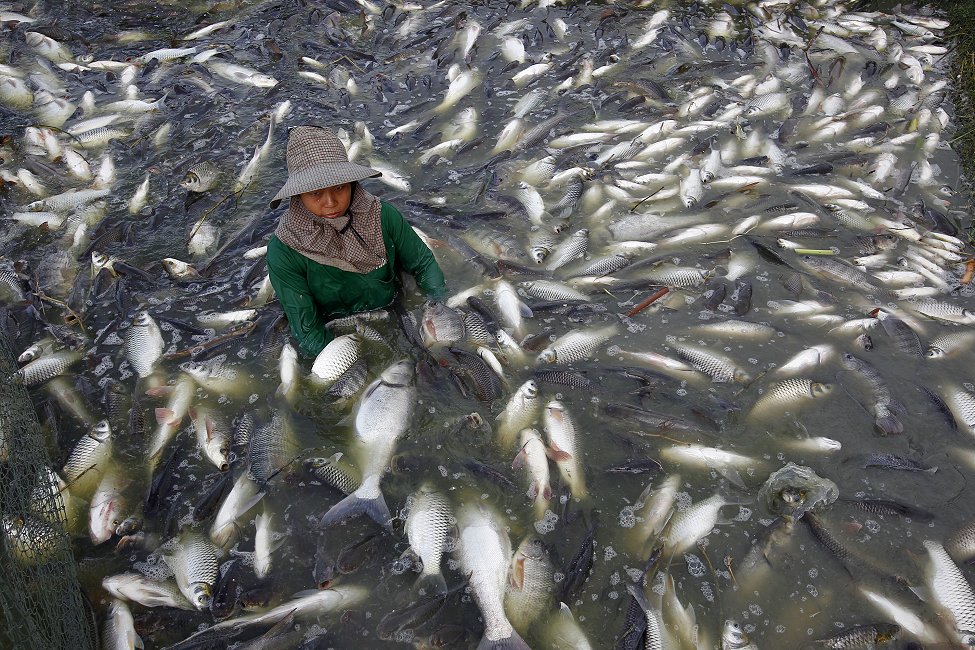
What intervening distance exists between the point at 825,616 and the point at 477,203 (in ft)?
13.5

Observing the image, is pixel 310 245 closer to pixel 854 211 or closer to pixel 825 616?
pixel 825 616

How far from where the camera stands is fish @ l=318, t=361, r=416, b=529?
11.3ft

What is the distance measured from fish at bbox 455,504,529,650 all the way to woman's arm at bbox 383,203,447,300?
64.5 inches

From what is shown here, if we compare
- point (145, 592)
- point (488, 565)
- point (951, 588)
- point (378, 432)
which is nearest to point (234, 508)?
point (145, 592)

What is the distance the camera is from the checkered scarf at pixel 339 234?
3.64 meters

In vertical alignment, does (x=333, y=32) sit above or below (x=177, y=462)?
above

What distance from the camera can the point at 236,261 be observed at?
5.16 m

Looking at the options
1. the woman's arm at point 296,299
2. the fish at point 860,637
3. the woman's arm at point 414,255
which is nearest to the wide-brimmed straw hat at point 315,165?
the woman's arm at point 296,299

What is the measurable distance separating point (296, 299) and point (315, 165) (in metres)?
0.91

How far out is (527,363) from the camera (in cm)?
425

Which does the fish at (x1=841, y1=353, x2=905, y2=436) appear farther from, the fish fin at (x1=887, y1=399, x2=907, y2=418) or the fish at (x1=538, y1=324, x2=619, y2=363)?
the fish at (x1=538, y1=324, x2=619, y2=363)

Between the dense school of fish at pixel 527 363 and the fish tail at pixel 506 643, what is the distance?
16cm

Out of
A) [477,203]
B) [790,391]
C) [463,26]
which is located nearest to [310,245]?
[477,203]

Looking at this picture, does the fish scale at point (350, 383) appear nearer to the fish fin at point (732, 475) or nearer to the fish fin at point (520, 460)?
the fish fin at point (520, 460)
